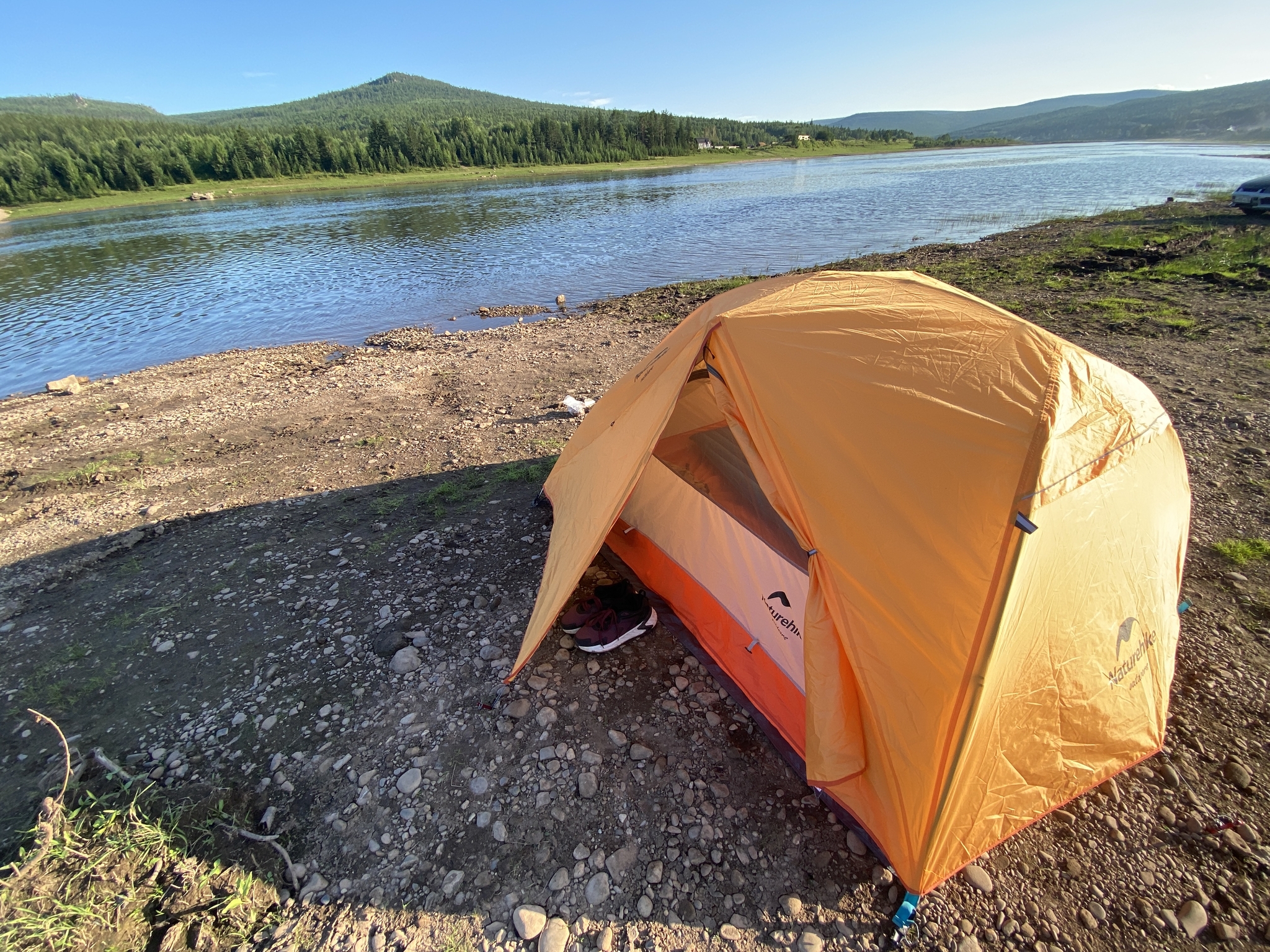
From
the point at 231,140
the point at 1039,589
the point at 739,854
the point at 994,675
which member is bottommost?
the point at 739,854

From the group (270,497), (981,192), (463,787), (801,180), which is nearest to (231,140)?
(801,180)

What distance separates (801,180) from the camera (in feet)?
207

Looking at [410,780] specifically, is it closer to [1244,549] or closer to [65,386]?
[1244,549]

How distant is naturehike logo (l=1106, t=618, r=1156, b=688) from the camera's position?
10.5 ft

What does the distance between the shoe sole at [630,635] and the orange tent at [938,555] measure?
1.97ft

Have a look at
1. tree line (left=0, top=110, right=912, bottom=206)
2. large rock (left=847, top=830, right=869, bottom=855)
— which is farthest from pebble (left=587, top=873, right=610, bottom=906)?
tree line (left=0, top=110, right=912, bottom=206)

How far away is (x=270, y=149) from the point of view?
279ft

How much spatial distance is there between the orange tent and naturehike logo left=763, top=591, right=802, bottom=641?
18mm

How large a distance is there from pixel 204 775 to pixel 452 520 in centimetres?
317

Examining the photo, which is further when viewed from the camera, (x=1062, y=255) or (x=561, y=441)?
(x=1062, y=255)

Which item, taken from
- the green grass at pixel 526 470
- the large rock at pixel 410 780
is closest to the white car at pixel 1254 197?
the green grass at pixel 526 470

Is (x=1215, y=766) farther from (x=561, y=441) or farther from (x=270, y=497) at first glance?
(x=270, y=497)

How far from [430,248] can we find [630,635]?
101 feet

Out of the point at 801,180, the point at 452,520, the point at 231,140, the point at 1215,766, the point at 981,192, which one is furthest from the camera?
the point at 231,140
